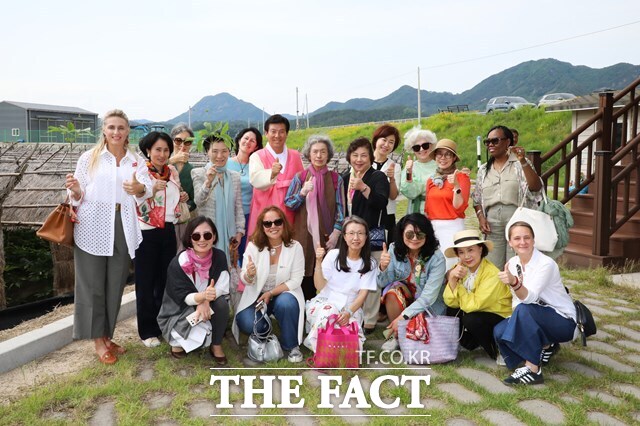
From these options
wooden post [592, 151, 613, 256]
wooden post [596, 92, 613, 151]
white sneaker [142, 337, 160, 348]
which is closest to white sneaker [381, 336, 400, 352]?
white sneaker [142, 337, 160, 348]

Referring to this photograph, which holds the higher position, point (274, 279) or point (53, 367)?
point (274, 279)

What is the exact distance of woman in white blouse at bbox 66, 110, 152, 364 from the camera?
4.14 metres

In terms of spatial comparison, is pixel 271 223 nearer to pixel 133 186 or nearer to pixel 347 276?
pixel 347 276

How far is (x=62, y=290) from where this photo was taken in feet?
30.3

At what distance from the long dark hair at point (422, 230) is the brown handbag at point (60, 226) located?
2.60m

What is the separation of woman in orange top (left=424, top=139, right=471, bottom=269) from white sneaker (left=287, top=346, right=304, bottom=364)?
1522 mm

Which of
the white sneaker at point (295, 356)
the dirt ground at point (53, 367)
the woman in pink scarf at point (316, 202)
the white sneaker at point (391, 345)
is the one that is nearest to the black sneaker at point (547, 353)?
the white sneaker at point (391, 345)

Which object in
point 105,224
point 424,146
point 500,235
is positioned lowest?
point 500,235

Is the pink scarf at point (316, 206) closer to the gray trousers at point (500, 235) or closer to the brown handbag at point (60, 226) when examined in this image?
the gray trousers at point (500, 235)

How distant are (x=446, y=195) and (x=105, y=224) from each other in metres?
2.82

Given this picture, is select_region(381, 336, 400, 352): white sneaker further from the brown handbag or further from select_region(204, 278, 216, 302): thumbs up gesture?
the brown handbag

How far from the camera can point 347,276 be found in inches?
175

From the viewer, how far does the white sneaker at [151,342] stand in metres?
4.55

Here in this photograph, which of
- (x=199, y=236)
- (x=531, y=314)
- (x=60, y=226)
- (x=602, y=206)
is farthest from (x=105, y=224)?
(x=602, y=206)
